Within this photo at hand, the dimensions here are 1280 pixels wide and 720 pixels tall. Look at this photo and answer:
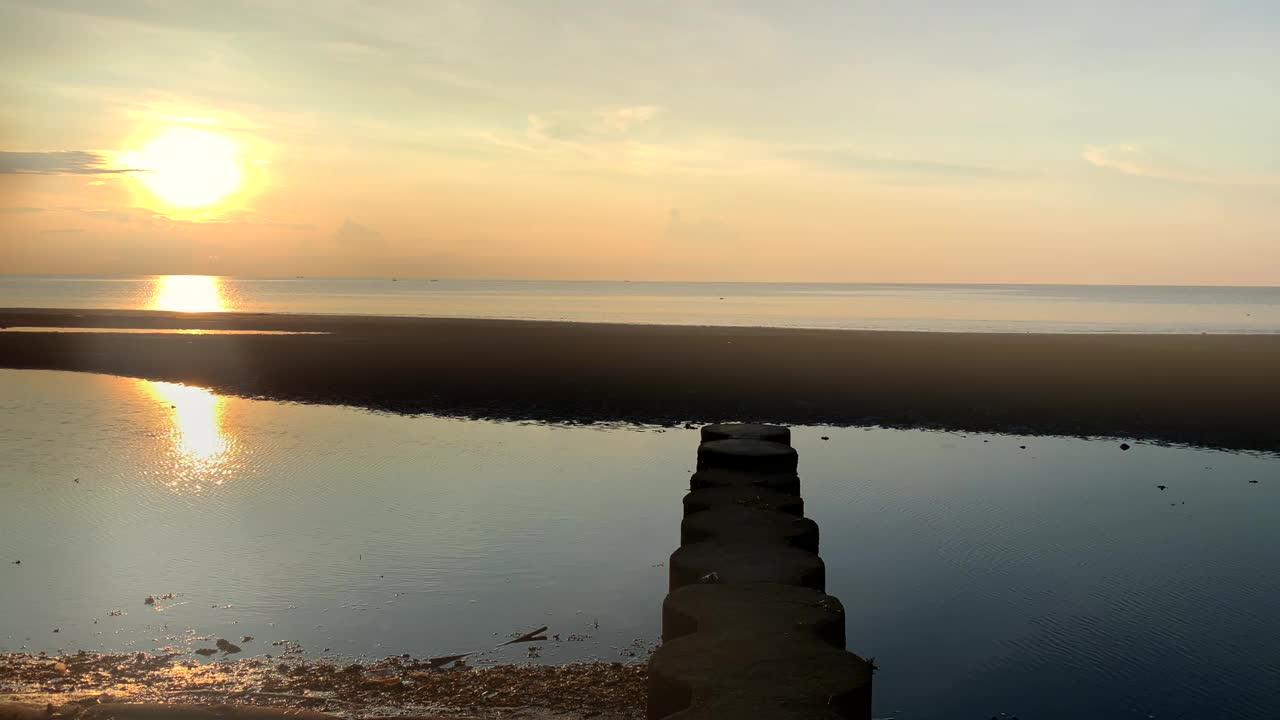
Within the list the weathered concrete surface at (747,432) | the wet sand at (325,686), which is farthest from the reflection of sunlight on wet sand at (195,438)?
the weathered concrete surface at (747,432)

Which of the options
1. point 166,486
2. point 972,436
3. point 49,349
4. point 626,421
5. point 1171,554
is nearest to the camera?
point 1171,554

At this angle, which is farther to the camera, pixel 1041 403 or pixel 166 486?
pixel 1041 403

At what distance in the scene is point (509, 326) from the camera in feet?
212

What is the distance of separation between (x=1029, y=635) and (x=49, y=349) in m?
49.1

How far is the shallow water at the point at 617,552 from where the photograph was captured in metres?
10.3

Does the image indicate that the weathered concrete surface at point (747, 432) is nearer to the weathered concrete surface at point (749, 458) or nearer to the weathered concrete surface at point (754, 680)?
the weathered concrete surface at point (749, 458)

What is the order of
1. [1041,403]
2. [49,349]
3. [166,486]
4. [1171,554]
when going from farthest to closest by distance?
[49,349]
[1041,403]
[166,486]
[1171,554]

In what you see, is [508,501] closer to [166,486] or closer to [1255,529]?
[166,486]

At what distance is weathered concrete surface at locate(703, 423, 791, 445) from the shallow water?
5.88 ft

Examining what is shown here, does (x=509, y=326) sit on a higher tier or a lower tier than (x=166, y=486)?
higher

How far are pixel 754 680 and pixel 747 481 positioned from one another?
5777 mm

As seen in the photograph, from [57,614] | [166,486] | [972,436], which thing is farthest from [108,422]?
[972,436]

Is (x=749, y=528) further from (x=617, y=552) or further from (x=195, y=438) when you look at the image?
(x=195, y=438)

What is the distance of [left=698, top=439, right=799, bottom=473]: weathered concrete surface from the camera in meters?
13.0
